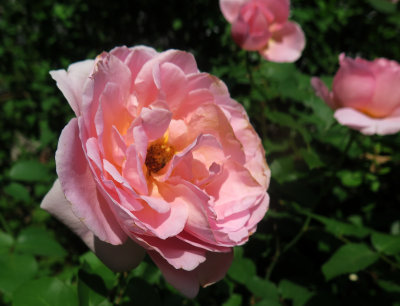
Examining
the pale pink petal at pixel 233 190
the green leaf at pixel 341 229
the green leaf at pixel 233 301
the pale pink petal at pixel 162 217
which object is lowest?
the green leaf at pixel 233 301

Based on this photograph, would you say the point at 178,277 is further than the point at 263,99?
No

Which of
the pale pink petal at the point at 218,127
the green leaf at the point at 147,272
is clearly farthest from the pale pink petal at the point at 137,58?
the green leaf at the point at 147,272

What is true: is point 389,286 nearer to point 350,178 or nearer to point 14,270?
point 350,178

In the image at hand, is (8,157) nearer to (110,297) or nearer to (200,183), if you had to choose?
(110,297)

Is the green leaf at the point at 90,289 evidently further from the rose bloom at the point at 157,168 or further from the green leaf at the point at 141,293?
the rose bloom at the point at 157,168

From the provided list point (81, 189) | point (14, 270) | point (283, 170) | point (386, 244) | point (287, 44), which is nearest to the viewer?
point (81, 189)

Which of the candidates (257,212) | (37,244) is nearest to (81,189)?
(257,212)

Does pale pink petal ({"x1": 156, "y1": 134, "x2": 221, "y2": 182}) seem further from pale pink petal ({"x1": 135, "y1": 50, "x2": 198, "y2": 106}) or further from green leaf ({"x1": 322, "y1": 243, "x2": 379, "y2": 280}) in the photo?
green leaf ({"x1": 322, "y1": 243, "x2": 379, "y2": 280})

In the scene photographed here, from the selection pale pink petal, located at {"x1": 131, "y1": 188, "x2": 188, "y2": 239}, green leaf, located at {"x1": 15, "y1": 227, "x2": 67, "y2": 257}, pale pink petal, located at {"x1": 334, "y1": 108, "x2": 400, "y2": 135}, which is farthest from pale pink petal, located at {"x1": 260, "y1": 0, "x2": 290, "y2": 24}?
green leaf, located at {"x1": 15, "y1": 227, "x2": 67, "y2": 257}
